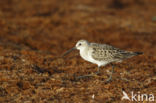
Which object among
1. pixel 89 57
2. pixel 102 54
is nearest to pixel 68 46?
pixel 89 57

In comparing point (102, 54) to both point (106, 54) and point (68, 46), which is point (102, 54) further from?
point (68, 46)

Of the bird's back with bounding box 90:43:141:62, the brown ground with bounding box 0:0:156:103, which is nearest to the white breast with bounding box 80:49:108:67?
the bird's back with bounding box 90:43:141:62

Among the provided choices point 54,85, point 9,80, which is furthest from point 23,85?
point 54,85

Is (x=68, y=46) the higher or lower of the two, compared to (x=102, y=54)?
higher

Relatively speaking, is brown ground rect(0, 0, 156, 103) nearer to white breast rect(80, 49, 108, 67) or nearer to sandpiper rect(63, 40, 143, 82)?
white breast rect(80, 49, 108, 67)

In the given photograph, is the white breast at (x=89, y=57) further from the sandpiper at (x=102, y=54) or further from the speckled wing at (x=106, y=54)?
the speckled wing at (x=106, y=54)

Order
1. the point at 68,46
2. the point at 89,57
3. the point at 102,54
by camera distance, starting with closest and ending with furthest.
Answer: the point at 102,54, the point at 89,57, the point at 68,46

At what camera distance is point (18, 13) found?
2230cm

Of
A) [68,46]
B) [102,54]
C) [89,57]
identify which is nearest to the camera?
[102,54]

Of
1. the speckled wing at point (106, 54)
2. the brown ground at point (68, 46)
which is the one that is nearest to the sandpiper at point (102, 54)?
the speckled wing at point (106, 54)

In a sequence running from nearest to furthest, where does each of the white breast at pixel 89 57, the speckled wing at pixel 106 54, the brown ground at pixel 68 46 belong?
the brown ground at pixel 68 46 → the speckled wing at pixel 106 54 → the white breast at pixel 89 57

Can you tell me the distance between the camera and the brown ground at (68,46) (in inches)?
312

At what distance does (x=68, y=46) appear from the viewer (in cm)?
1620

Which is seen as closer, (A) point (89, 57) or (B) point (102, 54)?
(B) point (102, 54)
